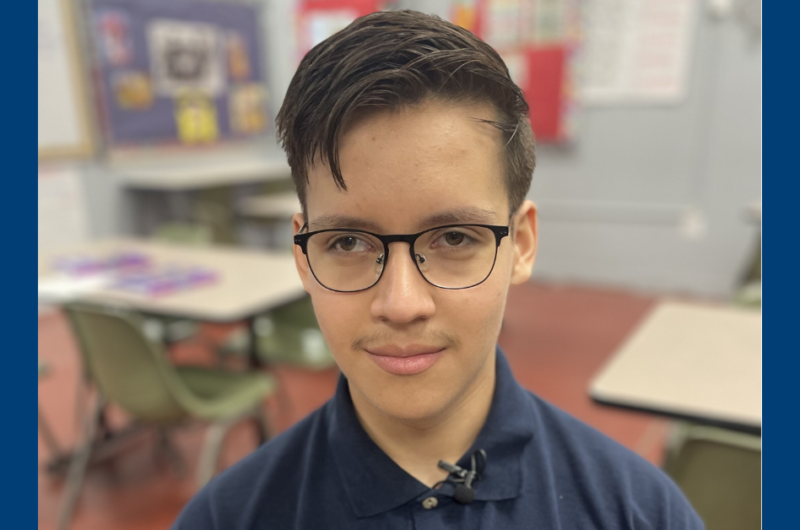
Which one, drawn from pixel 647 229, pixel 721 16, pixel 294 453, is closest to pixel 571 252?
pixel 647 229

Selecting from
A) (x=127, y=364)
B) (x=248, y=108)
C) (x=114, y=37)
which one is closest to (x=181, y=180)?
(x=114, y=37)

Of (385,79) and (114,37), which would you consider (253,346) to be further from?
(114,37)

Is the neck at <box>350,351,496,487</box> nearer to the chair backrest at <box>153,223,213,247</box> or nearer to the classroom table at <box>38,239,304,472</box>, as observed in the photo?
the classroom table at <box>38,239,304,472</box>

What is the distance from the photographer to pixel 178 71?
5.38 meters

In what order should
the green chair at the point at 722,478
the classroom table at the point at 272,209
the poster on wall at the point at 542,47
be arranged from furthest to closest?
the poster on wall at the point at 542,47 < the classroom table at the point at 272,209 < the green chair at the point at 722,478

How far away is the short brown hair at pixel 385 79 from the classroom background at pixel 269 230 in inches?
42.9

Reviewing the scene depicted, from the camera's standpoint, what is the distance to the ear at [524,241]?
2.50ft

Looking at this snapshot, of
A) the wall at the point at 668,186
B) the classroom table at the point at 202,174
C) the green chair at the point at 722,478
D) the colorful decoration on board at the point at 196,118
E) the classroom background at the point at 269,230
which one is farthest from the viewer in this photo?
the colorful decoration on board at the point at 196,118

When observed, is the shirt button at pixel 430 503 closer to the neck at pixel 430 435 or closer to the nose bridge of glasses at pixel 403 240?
the neck at pixel 430 435

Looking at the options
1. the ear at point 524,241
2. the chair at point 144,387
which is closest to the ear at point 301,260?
the ear at point 524,241

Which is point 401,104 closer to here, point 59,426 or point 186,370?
point 186,370

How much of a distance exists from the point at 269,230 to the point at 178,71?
5.40 feet

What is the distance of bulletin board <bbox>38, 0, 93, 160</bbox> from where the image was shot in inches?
171

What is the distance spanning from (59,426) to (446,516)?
2860 millimetres
